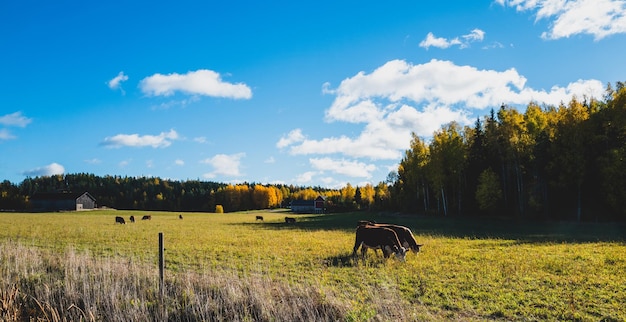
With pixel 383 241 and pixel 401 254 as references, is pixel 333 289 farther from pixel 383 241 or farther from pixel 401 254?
pixel 383 241

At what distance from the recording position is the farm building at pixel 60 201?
102 metres

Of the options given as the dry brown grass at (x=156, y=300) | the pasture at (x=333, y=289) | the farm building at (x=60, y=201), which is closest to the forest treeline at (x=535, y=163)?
the pasture at (x=333, y=289)

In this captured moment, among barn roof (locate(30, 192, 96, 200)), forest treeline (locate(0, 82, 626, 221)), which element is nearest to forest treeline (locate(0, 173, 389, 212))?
barn roof (locate(30, 192, 96, 200))

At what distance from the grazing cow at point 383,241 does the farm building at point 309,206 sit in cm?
9741

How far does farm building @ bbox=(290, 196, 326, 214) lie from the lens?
116 m

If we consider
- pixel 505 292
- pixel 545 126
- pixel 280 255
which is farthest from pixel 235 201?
pixel 505 292

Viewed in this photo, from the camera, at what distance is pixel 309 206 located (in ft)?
387

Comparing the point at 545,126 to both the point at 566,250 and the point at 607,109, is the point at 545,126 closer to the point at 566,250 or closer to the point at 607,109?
the point at 607,109

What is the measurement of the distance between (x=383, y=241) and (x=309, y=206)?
102127 millimetres

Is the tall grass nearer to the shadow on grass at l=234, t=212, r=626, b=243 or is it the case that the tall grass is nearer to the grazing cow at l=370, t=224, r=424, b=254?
the grazing cow at l=370, t=224, r=424, b=254

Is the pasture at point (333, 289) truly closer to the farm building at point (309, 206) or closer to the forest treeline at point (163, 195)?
the farm building at point (309, 206)

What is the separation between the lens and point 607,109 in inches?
Answer: 1442

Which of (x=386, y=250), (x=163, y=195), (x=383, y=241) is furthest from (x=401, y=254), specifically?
(x=163, y=195)

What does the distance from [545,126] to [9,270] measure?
48.7m
